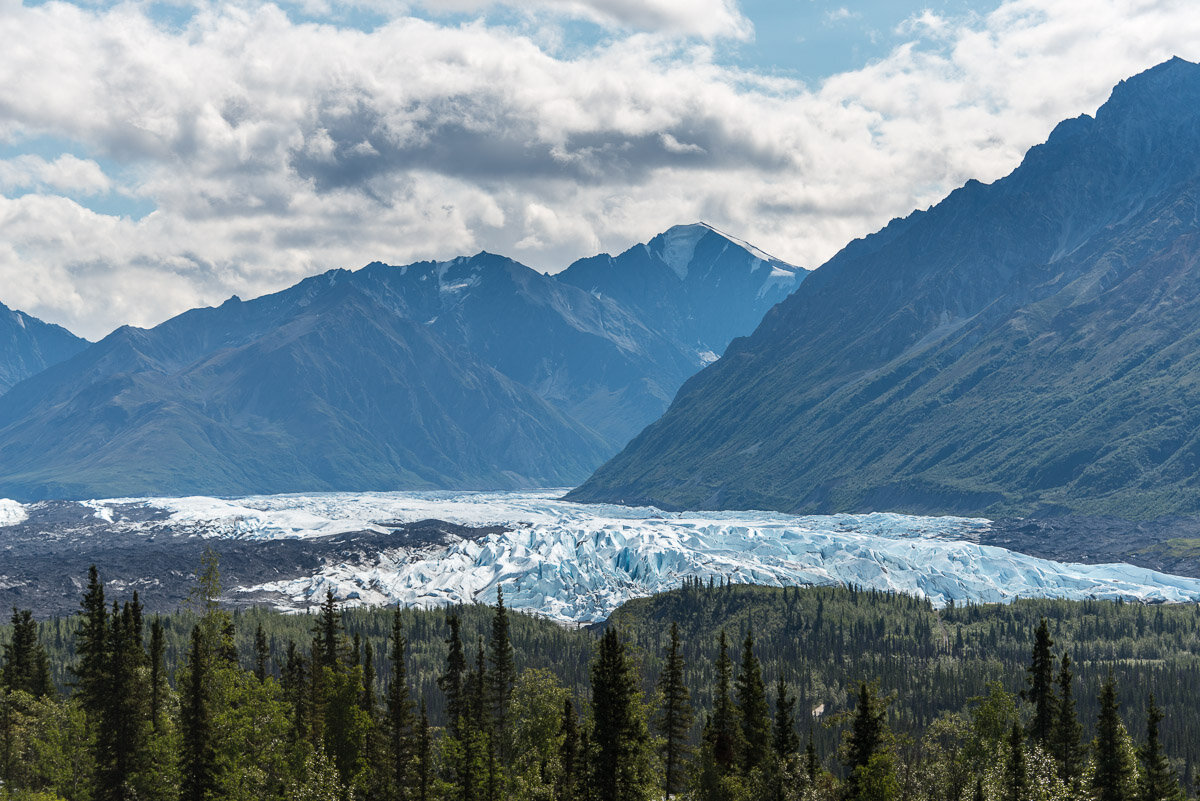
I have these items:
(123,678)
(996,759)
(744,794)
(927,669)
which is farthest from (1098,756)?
(927,669)

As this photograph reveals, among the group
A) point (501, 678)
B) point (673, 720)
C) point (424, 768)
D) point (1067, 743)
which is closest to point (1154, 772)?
point (1067, 743)

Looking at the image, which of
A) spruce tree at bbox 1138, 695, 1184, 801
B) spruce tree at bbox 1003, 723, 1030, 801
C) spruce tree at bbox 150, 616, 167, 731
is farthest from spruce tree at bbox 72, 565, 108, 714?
spruce tree at bbox 1138, 695, 1184, 801

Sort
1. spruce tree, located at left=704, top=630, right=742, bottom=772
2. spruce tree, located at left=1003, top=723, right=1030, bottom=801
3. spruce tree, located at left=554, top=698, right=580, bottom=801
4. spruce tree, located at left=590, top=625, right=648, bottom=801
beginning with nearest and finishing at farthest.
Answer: spruce tree, located at left=1003, top=723, right=1030, bottom=801 → spruce tree, located at left=590, top=625, right=648, bottom=801 → spruce tree, located at left=554, top=698, right=580, bottom=801 → spruce tree, located at left=704, top=630, right=742, bottom=772

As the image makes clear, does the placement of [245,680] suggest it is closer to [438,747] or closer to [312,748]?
[312,748]

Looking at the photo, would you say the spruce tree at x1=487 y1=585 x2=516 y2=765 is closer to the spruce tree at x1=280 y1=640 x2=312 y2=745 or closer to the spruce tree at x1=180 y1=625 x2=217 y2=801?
the spruce tree at x1=280 y1=640 x2=312 y2=745

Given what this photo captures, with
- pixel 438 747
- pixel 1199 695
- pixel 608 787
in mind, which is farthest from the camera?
pixel 1199 695

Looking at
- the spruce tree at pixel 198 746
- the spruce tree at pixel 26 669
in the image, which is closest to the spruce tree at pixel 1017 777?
the spruce tree at pixel 198 746
